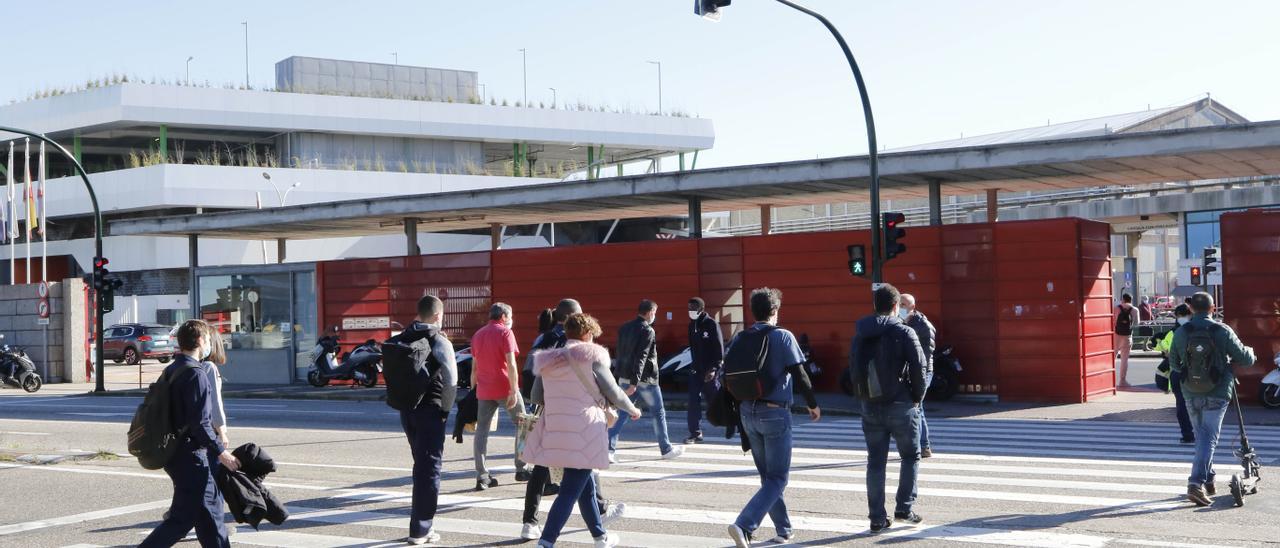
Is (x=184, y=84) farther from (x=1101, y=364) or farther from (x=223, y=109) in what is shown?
(x=1101, y=364)

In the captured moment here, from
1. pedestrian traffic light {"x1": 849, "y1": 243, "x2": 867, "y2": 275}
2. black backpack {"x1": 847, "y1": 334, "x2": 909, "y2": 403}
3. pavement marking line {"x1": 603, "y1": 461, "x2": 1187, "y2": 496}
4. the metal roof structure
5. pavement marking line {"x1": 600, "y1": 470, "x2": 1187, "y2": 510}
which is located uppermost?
the metal roof structure

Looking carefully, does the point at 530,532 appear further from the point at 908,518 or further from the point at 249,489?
the point at 908,518

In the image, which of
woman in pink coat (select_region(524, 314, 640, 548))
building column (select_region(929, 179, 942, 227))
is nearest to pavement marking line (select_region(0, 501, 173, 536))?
woman in pink coat (select_region(524, 314, 640, 548))

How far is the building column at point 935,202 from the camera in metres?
22.5

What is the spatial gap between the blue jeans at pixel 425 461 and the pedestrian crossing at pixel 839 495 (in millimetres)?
288

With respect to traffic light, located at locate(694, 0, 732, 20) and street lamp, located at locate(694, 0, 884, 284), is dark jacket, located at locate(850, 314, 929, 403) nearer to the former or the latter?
traffic light, located at locate(694, 0, 732, 20)

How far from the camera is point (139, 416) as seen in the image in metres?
7.61

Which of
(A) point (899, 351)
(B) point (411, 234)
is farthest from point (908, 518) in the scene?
(B) point (411, 234)

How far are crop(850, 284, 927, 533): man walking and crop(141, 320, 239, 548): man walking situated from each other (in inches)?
165

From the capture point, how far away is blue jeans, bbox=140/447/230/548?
7.53m

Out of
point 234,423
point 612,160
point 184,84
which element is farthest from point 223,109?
point 234,423

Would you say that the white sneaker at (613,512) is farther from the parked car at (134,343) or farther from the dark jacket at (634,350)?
the parked car at (134,343)

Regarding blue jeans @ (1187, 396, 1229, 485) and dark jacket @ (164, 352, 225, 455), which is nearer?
dark jacket @ (164, 352, 225, 455)

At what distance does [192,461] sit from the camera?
7543mm
